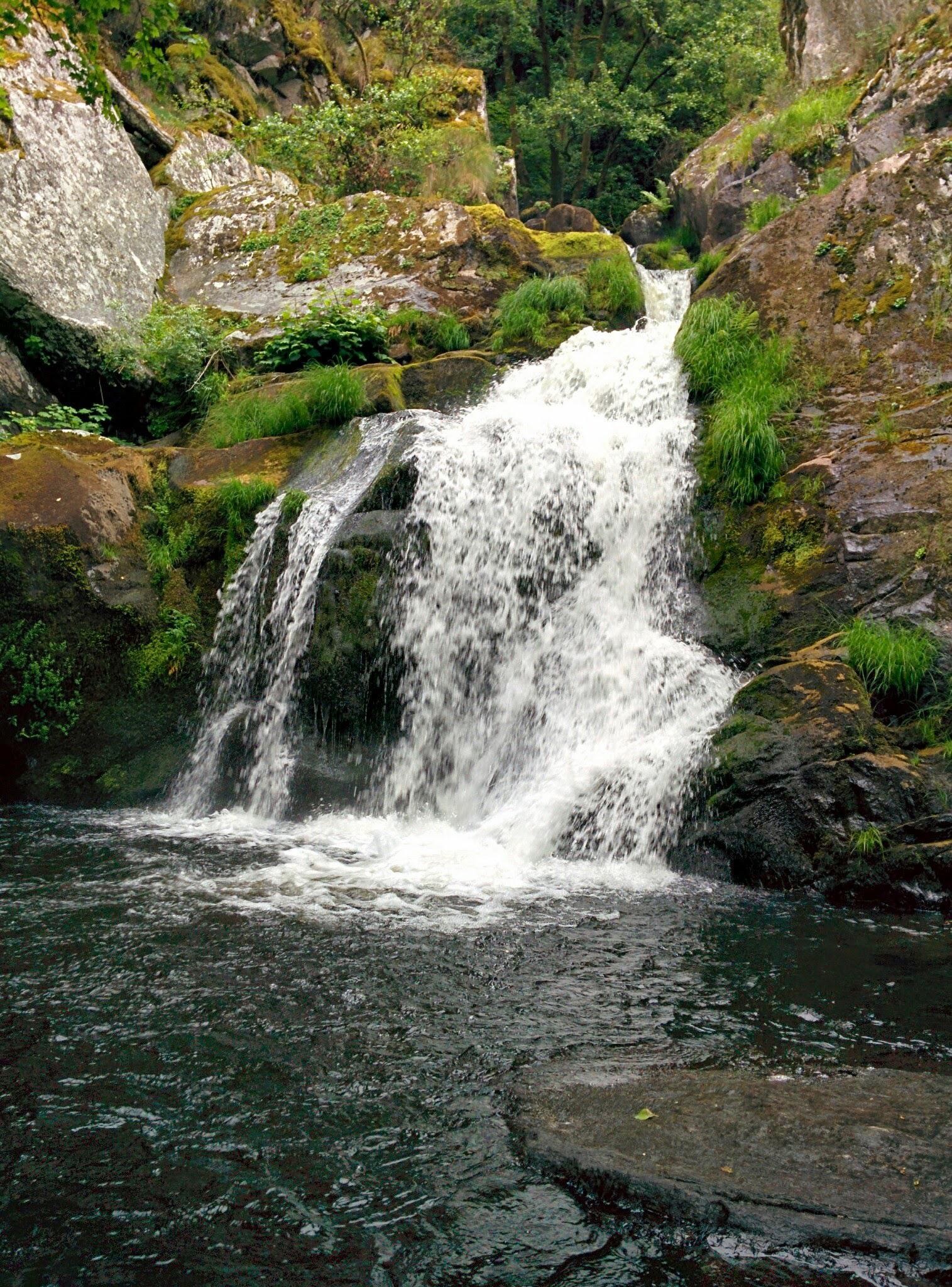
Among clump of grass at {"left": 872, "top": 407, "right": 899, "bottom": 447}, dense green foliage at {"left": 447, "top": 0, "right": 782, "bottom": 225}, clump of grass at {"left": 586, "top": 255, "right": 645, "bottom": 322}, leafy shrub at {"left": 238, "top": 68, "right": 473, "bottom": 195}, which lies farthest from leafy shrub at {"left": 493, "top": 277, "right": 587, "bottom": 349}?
dense green foliage at {"left": 447, "top": 0, "right": 782, "bottom": 225}

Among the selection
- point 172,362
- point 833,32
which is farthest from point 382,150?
point 833,32

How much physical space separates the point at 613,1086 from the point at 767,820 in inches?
116

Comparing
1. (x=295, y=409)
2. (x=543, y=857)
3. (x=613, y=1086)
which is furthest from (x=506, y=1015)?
(x=295, y=409)

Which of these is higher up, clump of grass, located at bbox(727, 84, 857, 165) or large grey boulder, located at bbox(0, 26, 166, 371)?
clump of grass, located at bbox(727, 84, 857, 165)

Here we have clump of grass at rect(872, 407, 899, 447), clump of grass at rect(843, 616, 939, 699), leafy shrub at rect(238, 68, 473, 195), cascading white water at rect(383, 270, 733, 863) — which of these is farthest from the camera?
leafy shrub at rect(238, 68, 473, 195)

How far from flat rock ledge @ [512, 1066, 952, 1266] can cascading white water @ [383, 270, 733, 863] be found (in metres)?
3.03

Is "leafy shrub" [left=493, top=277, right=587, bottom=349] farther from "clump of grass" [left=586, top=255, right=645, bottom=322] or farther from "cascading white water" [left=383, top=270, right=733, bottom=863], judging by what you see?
"cascading white water" [left=383, top=270, right=733, bottom=863]

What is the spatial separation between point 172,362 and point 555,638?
6.12 meters

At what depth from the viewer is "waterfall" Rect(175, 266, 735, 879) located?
6332 mm

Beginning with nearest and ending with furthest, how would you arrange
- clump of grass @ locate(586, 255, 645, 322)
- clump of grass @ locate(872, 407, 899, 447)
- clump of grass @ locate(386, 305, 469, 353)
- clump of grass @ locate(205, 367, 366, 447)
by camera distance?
clump of grass @ locate(872, 407, 899, 447)
clump of grass @ locate(205, 367, 366, 447)
clump of grass @ locate(386, 305, 469, 353)
clump of grass @ locate(586, 255, 645, 322)

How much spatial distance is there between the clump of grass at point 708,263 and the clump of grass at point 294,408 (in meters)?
4.32

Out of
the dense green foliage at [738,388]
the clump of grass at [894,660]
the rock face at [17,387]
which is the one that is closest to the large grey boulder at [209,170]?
the rock face at [17,387]

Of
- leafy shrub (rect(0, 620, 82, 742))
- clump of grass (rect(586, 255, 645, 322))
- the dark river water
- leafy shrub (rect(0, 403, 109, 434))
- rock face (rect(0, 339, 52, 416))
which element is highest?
clump of grass (rect(586, 255, 645, 322))

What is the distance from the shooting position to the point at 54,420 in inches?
376
